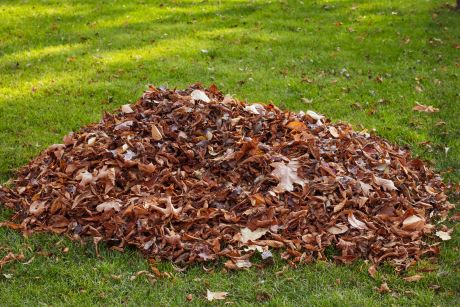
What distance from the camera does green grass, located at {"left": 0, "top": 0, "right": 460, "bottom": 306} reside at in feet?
14.8

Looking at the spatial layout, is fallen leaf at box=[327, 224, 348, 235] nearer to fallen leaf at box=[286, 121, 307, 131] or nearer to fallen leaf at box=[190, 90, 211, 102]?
fallen leaf at box=[286, 121, 307, 131]

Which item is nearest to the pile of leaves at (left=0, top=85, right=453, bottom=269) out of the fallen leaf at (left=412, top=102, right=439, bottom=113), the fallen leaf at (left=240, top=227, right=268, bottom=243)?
→ the fallen leaf at (left=240, top=227, right=268, bottom=243)

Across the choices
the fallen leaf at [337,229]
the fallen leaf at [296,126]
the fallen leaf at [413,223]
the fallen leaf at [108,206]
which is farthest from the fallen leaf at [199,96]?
the fallen leaf at [413,223]

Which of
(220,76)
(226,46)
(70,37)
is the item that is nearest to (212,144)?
(220,76)

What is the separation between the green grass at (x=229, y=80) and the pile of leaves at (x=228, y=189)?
0.20 meters

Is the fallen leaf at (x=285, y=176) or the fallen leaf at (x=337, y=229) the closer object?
the fallen leaf at (x=337, y=229)

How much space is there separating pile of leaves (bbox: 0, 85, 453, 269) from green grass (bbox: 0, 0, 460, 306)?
7.7 inches

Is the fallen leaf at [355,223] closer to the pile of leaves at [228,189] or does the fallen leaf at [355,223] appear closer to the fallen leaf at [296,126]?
the pile of leaves at [228,189]

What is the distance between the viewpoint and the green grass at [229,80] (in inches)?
177

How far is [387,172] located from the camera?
578cm

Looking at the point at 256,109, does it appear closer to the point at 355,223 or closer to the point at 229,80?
the point at 355,223

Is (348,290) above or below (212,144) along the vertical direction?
below

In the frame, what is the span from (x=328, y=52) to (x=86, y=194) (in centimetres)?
623

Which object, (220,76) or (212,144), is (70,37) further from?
(212,144)
